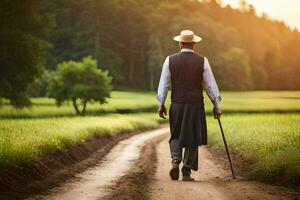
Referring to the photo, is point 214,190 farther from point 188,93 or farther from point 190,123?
point 188,93

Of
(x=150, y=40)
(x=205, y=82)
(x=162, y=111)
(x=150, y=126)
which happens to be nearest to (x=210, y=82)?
(x=205, y=82)

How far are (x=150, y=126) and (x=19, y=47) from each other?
1333 centimetres

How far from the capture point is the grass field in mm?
10391


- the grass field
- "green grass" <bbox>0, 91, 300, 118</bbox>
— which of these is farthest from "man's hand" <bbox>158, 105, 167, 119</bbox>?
"green grass" <bbox>0, 91, 300, 118</bbox>

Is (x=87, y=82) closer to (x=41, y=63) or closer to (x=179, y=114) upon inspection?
(x=41, y=63)

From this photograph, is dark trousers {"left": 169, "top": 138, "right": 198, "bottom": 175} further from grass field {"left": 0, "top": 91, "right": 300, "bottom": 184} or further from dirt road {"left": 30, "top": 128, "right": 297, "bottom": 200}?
grass field {"left": 0, "top": 91, "right": 300, "bottom": 184}

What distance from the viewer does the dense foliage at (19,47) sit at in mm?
32688

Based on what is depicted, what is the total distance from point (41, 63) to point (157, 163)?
23.1 m

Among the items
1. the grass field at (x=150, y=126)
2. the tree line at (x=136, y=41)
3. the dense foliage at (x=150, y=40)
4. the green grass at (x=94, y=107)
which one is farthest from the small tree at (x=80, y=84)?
the dense foliage at (x=150, y=40)

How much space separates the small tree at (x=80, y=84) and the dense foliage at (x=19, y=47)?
571cm

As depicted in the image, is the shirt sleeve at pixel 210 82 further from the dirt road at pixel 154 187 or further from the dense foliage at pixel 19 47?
the dense foliage at pixel 19 47

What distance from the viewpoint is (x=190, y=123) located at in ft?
33.4

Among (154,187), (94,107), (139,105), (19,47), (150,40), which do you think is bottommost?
(139,105)

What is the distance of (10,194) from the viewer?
26.2ft
